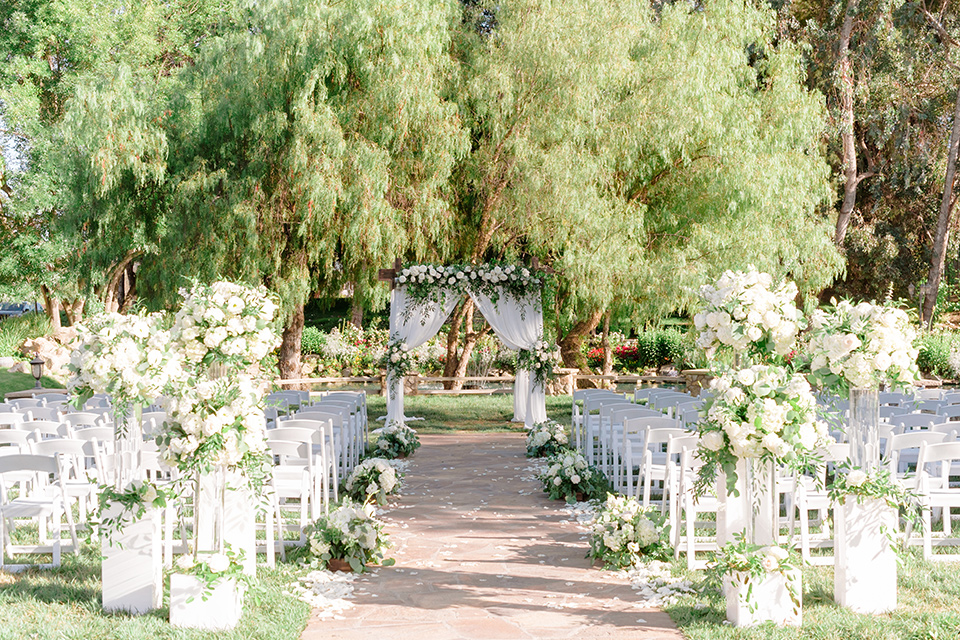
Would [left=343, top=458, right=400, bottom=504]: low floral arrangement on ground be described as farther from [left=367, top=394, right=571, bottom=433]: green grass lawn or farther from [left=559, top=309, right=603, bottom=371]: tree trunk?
[left=559, top=309, right=603, bottom=371]: tree trunk

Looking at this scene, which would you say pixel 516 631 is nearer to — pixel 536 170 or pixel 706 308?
pixel 706 308

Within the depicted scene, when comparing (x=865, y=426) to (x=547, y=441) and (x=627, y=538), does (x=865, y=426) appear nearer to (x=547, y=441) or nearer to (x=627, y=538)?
(x=627, y=538)

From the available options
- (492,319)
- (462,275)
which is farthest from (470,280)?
(492,319)

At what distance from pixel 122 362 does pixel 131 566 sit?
1160mm

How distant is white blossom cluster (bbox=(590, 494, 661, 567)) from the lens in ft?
19.6

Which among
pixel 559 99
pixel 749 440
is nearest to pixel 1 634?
pixel 749 440

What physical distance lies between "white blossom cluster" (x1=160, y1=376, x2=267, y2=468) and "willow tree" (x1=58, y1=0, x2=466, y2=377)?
1051 cm

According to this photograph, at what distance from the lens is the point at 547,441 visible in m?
10.7

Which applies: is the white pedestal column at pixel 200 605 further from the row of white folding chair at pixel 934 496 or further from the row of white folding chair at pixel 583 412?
A: the row of white folding chair at pixel 583 412

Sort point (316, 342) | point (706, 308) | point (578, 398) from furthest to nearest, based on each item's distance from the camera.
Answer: point (316, 342)
point (578, 398)
point (706, 308)

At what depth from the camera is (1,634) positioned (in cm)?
449

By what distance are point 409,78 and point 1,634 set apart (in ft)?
40.4

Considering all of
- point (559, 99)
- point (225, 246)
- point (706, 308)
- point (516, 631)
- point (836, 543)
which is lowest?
point (516, 631)

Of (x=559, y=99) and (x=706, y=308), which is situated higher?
(x=559, y=99)
